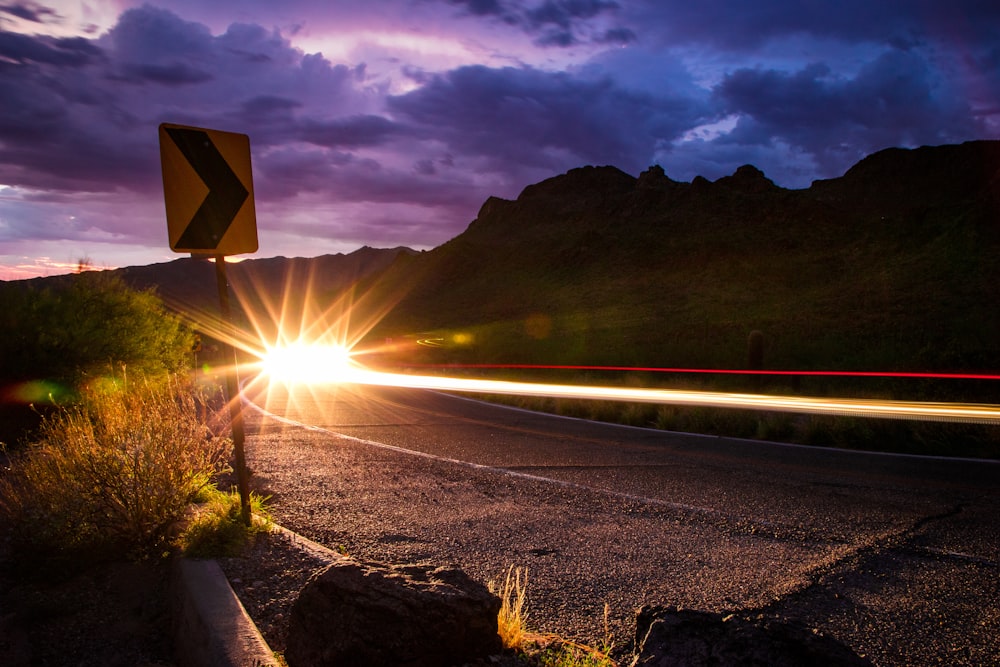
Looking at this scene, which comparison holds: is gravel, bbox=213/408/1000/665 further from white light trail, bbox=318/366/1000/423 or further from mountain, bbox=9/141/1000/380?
mountain, bbox=9/141/1000/380

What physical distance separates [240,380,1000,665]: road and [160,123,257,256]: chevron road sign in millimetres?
2530

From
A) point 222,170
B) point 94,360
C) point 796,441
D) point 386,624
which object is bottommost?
point 796,441

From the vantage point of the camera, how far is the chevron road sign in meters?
4.94

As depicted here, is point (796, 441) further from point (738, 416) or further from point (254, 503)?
point (254, 503)

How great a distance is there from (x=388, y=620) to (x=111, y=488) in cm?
303

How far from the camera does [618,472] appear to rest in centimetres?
805

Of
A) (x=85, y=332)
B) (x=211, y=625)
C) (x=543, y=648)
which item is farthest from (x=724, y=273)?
(x=211, y=625)

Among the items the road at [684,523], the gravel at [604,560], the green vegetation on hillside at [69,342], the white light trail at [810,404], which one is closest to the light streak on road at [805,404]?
the white light trail at [810,404]

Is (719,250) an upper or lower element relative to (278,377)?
upper

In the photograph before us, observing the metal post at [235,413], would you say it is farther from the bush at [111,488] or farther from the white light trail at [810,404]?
the white light trail at [810,404]

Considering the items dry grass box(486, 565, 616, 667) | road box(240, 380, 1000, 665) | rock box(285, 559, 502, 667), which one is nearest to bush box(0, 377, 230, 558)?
road box(240, 380, 1000, 665)

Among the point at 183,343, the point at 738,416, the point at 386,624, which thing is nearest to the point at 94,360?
the point at 183,343

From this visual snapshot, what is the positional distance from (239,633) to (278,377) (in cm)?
2349

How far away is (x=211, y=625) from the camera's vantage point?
3541 millimetres
